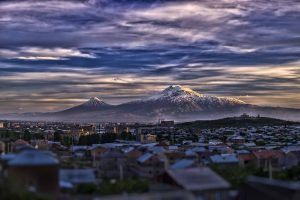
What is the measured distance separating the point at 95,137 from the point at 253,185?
45331 mm

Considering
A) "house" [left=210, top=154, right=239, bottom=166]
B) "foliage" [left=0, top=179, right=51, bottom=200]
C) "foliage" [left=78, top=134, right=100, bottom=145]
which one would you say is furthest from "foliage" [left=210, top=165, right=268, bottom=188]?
"foliage" [left=78, top=134, right=100, bottom=145]

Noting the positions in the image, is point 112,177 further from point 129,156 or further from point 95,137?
point 95,137

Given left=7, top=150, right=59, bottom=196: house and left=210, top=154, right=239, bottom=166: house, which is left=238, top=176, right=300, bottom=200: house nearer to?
left=7, top=150, right=59, bottom=196: house

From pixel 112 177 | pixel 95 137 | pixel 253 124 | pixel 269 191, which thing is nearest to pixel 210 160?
pixel 112 177

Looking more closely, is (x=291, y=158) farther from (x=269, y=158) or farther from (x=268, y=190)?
(x=268, y=190)

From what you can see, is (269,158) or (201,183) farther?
(269,158)

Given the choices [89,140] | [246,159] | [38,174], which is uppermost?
[89,140]

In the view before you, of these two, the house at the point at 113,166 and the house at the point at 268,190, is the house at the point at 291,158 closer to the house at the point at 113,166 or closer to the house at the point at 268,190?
the house at the point at 113,166

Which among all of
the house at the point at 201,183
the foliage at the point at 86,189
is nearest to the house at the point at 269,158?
the house at the point at 201,183

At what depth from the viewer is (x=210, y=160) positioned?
39.6 m

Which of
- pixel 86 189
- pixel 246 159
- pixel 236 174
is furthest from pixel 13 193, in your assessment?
pixel 246 159

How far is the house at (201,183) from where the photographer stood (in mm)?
23125

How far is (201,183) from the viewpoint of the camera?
2373 cm

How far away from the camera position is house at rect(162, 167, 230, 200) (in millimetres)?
23125
